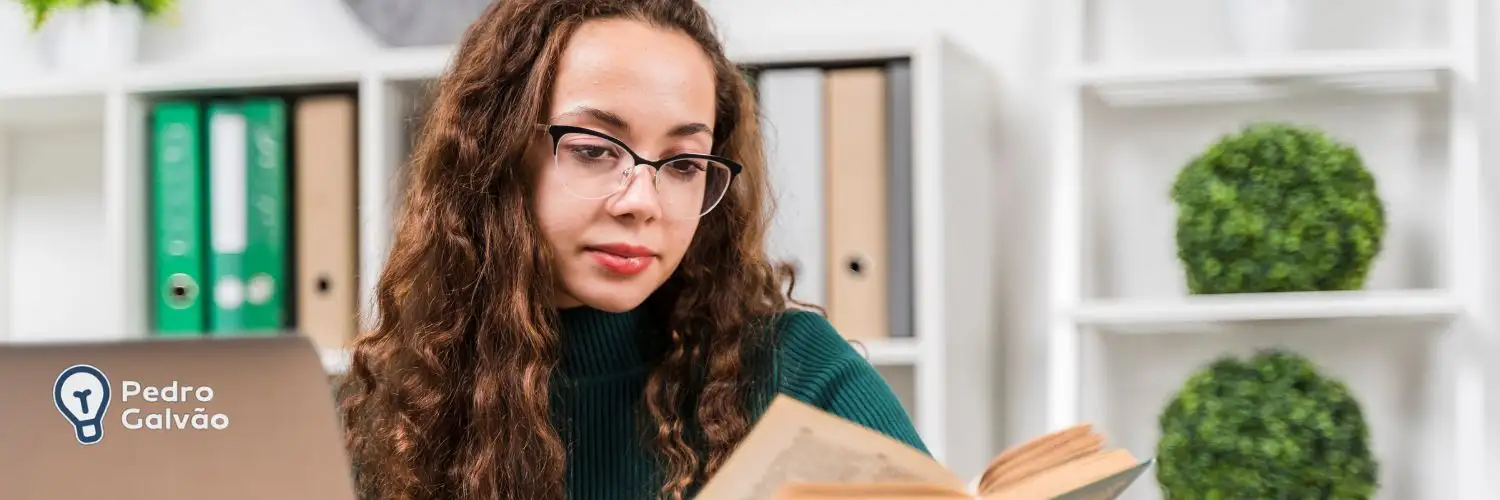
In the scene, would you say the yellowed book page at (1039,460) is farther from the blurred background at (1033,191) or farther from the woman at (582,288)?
the blurred background at (1033,191)

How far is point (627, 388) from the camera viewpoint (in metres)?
1.21

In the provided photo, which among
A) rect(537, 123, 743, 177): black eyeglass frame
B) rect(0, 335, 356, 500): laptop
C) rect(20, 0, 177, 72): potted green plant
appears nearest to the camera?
rect(0, 335, 356, 500): laptop

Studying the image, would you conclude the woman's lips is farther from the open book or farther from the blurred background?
the blurred background

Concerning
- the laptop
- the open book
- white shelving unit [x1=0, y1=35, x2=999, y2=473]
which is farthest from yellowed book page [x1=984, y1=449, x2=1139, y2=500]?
white shelving unit [x1=0, y1=35, x2=999, y2=473]

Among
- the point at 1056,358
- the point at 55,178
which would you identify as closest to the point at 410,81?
the point at 55,178

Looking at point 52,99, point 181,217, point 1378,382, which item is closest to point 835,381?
point 1378,382

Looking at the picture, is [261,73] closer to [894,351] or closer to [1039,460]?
[894,351]

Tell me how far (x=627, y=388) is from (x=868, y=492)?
52 centimetres

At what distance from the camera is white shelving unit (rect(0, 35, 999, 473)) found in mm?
1735

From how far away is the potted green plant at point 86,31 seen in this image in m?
2.03

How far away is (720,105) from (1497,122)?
102 cm

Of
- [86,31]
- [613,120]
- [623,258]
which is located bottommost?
[623,258]

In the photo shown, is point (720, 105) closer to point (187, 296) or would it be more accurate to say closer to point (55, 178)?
point (187, 296)

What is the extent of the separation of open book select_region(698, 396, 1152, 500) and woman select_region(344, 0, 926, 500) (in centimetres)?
36
